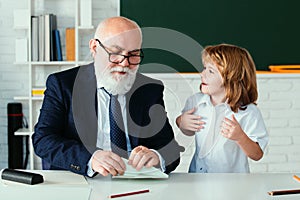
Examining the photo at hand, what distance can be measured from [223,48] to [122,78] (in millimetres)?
528

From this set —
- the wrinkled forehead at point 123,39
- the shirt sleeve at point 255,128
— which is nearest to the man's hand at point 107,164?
the wrinkled forehead at point 123,39

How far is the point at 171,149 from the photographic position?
2213mm

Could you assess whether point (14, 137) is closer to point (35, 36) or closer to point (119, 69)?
point (35, 36)

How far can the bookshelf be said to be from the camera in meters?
4.11

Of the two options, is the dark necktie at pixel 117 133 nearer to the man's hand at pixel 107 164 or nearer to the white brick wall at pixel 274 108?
the man's hand at pixel 107 164

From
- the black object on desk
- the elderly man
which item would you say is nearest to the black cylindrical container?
the elderly man

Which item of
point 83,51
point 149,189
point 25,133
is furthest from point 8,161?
point 149,189

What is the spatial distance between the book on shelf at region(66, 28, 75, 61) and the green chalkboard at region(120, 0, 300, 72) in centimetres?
39

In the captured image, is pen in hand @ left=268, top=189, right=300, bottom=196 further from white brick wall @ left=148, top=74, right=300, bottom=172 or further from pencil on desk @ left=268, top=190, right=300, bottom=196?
white brick wall @ left=148, top=74, right=300, bottom=172

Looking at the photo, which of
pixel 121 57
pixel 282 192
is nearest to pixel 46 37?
pixel 121 57

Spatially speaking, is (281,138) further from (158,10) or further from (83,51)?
(83,51)

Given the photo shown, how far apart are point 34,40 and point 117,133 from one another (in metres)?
2.05

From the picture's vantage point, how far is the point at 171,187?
188cm

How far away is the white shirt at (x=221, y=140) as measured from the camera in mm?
2363
